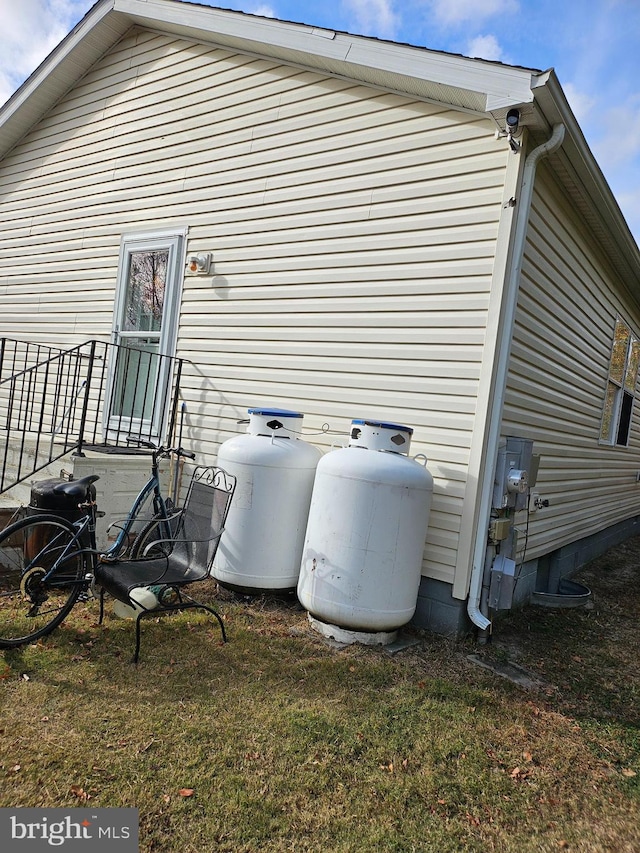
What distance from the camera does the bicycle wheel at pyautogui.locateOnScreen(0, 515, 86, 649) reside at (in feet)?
11.7

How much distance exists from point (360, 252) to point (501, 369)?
5.03 feet

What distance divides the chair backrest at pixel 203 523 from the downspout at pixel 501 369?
172 centimetres

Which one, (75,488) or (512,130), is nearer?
(512,130)

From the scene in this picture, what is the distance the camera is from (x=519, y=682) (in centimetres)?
365

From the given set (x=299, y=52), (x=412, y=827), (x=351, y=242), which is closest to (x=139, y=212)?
(x=299, y=52)

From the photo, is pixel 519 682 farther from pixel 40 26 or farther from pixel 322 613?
pixel 40 26

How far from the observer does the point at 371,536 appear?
388cm

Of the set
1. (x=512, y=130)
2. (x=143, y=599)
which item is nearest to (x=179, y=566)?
(x=143, y=599)

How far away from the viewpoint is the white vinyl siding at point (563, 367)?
460 cm

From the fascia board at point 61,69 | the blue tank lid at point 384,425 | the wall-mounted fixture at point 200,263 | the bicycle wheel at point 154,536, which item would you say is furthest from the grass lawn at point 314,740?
the fascia board at point 61,69

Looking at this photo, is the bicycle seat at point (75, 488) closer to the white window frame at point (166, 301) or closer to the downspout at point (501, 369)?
the white window frame at point (166, 301)

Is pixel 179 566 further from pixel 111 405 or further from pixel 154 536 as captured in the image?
pixel 111 405

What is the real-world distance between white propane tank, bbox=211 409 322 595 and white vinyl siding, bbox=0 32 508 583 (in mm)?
581

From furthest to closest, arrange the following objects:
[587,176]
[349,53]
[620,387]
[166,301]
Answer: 1. [620,387]
2. [166,301]
3. [587,176]
4. [349,53]
